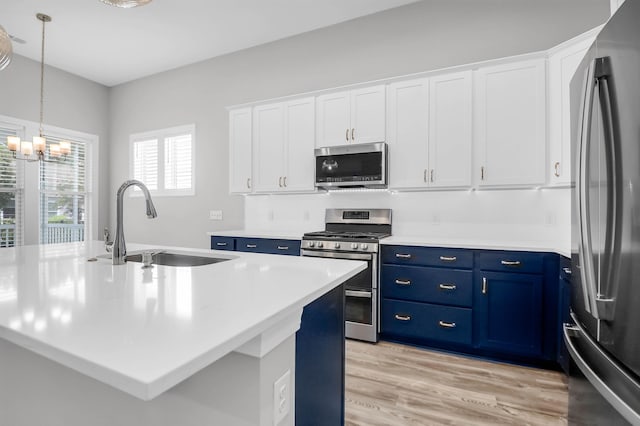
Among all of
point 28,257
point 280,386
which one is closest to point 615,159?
point 280,386

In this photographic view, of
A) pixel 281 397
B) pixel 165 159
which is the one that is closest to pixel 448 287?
pixel 281 397

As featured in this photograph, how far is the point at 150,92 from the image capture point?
523 centimetres

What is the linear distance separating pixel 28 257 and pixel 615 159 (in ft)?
8.46

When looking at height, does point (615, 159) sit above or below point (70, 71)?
below

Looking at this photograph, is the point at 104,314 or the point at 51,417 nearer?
the point at 104,314

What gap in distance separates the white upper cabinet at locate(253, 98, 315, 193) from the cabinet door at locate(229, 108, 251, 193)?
4.2 inches

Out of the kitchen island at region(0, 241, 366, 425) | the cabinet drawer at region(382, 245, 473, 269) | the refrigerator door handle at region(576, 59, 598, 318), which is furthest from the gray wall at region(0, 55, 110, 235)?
the refrigerator door handle at region(576, 59, 598, 318)

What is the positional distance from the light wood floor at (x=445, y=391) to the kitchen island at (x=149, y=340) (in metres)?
1.10

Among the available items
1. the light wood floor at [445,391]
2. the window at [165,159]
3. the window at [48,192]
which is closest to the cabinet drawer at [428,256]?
the light wood floor at [445,391]

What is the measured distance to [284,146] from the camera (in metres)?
3.80

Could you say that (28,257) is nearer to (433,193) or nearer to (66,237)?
(433,193)

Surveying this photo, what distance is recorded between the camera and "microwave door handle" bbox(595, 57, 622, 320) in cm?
109

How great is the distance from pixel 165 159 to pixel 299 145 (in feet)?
8.29

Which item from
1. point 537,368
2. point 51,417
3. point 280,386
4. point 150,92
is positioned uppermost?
point 150,92
